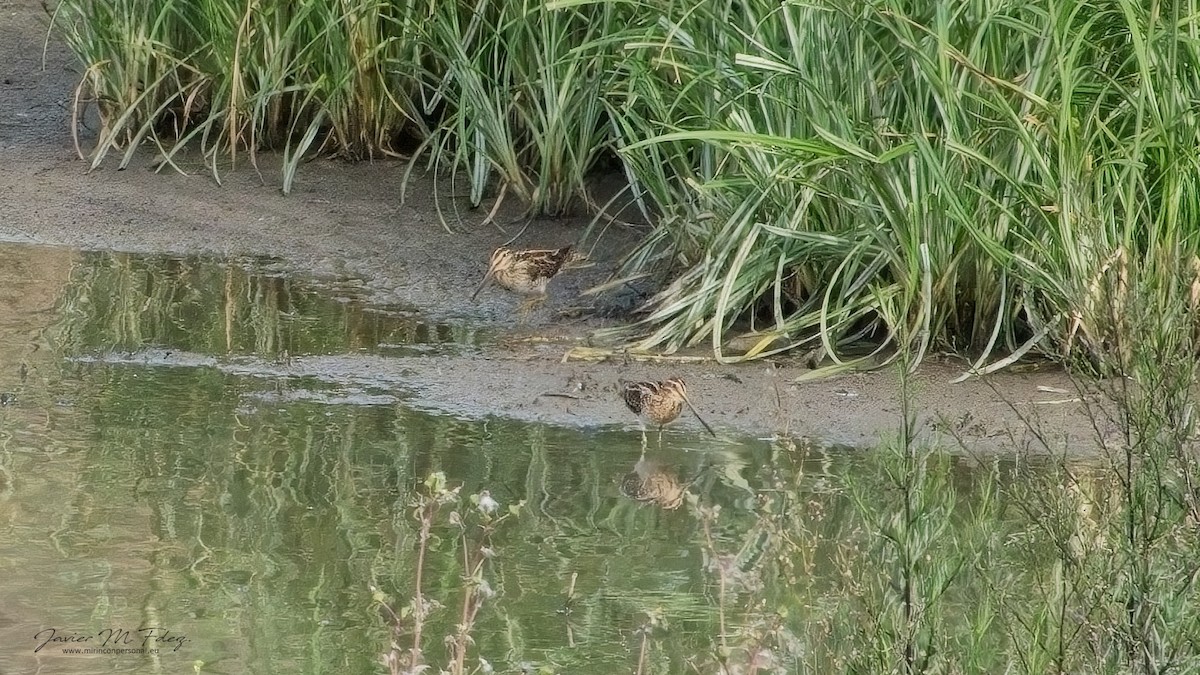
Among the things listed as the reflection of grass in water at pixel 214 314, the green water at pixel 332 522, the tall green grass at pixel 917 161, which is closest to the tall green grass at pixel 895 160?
the tall green grass at pixel 917 161

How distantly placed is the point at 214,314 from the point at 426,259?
1.09 meters

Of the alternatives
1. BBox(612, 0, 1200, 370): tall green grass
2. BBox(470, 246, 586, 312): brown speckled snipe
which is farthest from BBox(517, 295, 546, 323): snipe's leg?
BBox(612, 0, 1200, 370): tall green grass

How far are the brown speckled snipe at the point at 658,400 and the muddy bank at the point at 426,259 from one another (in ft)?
0.40

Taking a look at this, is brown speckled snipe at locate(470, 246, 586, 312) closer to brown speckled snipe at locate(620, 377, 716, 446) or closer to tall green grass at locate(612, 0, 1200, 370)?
tall green grass at locate(612, 0, 1200, 370)

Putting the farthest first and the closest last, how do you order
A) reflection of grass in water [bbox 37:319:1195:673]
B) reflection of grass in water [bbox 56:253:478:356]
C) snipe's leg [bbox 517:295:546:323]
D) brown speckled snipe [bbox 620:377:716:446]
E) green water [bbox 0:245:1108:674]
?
snipe's leg [bbox 517:295:546:323] → reflection of grass in water [bbox 56:253:478:356] → brown speckled snipe [bbox 620:377:716:446] → green water [bbox 0:245:1108:674] → reflection of grass in water [bbox 37:319:1195:673]

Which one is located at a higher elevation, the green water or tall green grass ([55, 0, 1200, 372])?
tall green grass ([55, 0, 1200, 372])

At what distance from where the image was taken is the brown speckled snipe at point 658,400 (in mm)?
5234

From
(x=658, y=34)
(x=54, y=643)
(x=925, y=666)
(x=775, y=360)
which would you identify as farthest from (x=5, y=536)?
(x=658, y=34)

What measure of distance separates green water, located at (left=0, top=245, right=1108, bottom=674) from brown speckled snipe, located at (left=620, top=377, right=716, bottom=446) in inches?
3.1

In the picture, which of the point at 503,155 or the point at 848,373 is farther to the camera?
the point at 503,155

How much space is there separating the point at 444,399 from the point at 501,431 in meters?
0.39

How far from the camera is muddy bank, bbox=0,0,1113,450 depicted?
5.50m

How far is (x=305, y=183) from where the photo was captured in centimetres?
839

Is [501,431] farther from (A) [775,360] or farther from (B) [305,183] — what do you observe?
(B) [305,183]
